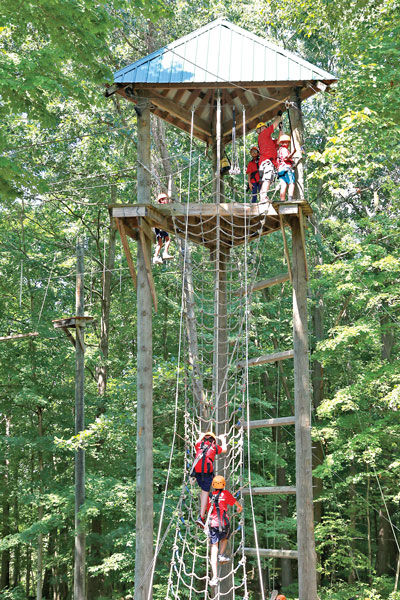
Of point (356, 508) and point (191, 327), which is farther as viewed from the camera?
point (356, 508)

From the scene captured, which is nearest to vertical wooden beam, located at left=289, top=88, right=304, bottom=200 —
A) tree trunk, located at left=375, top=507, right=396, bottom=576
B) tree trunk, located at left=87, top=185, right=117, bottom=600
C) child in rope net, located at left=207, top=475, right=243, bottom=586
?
child in rope net, located at left=207, top=475, right=243, bottom=586

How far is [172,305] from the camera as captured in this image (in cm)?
1409

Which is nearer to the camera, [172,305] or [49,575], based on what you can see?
[172,305]

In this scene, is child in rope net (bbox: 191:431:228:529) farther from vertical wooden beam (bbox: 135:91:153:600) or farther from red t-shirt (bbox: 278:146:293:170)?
red t-shirt (bbox: 278:146:293:170)

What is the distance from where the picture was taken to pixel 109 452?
1405 centimetres

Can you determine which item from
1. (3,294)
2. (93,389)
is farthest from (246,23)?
(93,389)

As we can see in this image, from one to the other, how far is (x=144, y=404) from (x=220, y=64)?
3.66m

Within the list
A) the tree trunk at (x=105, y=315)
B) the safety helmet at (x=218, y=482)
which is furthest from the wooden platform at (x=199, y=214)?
the tree trunk at (x=105, y=315)

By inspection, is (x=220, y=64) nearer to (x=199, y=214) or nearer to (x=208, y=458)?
(x=199, y=214)

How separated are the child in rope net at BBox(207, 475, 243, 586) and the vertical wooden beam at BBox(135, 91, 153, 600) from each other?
0.75 metres

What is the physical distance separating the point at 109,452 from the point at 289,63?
977 cm

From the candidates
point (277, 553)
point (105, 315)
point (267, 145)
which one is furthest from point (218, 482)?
point (105, 315)

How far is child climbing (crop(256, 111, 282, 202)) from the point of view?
6.83 m

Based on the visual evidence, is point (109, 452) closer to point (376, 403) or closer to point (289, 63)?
point (376, 403)
